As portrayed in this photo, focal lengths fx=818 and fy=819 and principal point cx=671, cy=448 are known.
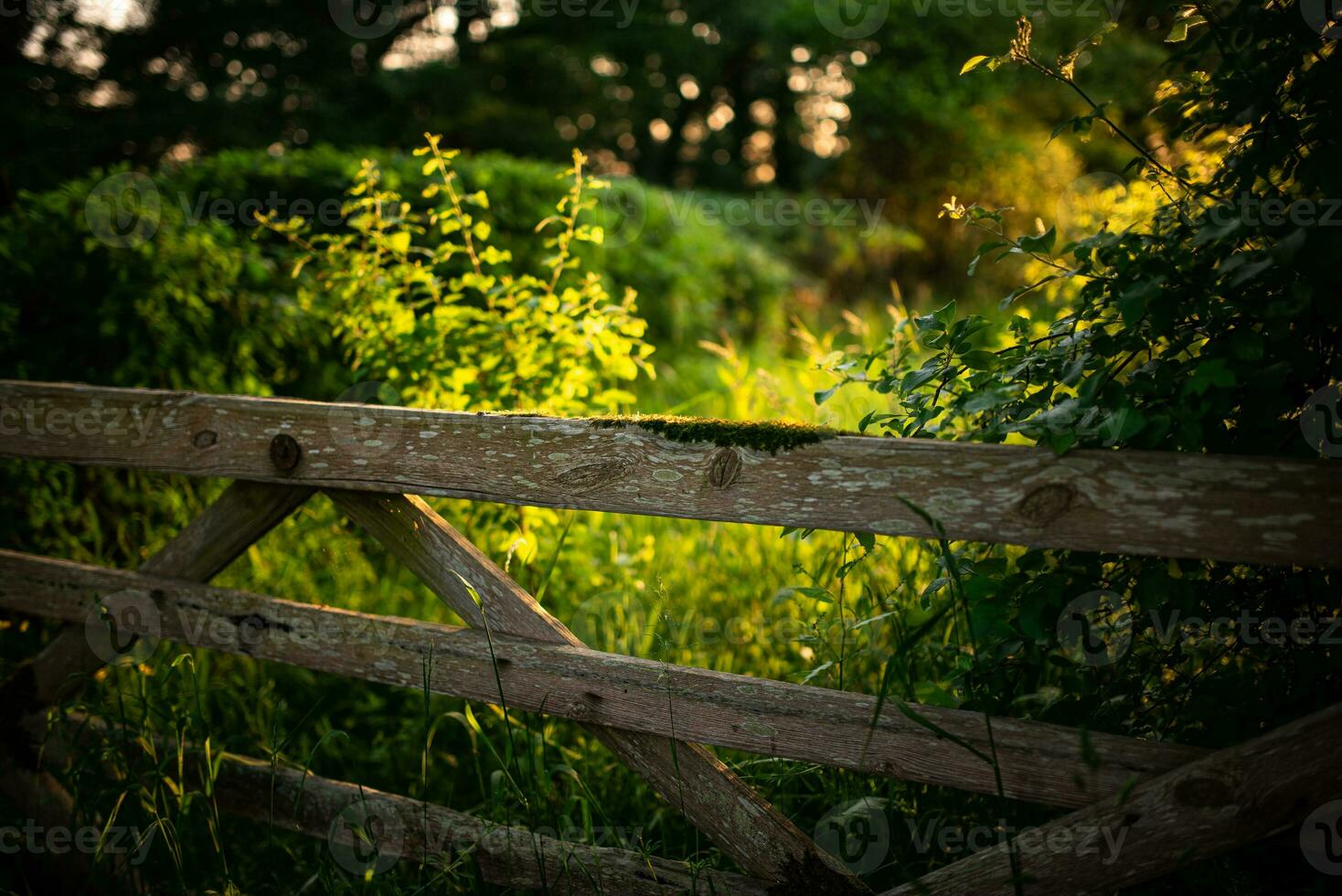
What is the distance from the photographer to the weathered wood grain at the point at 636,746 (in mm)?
1776

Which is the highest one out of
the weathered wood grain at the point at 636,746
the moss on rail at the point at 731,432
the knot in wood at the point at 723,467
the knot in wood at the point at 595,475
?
the moss on rail at the point at 731,432

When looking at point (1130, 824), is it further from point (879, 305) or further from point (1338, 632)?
point (879, 305)

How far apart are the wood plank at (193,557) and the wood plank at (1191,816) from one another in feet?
6.18

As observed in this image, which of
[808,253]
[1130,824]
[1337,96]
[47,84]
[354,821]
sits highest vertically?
[47,84]

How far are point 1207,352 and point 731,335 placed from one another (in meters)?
7.39

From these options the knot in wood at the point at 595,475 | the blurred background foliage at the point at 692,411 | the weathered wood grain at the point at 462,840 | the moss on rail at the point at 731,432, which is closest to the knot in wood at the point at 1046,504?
the blurred background foliage at the point at 692,411

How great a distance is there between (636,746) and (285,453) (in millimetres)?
1104

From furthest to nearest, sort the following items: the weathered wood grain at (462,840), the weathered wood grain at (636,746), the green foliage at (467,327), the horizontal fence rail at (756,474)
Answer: the green foliage at (467,327), the weathered wood grain at (462,840), the weathered wood grain at (636,746), the horizontal fence rail at (756,474)

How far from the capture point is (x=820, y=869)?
177 cm

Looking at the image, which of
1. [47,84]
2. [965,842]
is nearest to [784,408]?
[965,842]

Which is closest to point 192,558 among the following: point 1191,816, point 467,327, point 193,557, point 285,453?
point 193,557

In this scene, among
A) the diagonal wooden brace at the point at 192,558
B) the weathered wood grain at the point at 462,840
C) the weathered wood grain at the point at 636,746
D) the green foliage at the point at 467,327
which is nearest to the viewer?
the weathered wood grain at the point at 636,746

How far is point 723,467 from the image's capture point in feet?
5.38

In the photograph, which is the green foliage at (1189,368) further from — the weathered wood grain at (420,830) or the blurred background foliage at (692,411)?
the weathered wood grain at (420,830)
